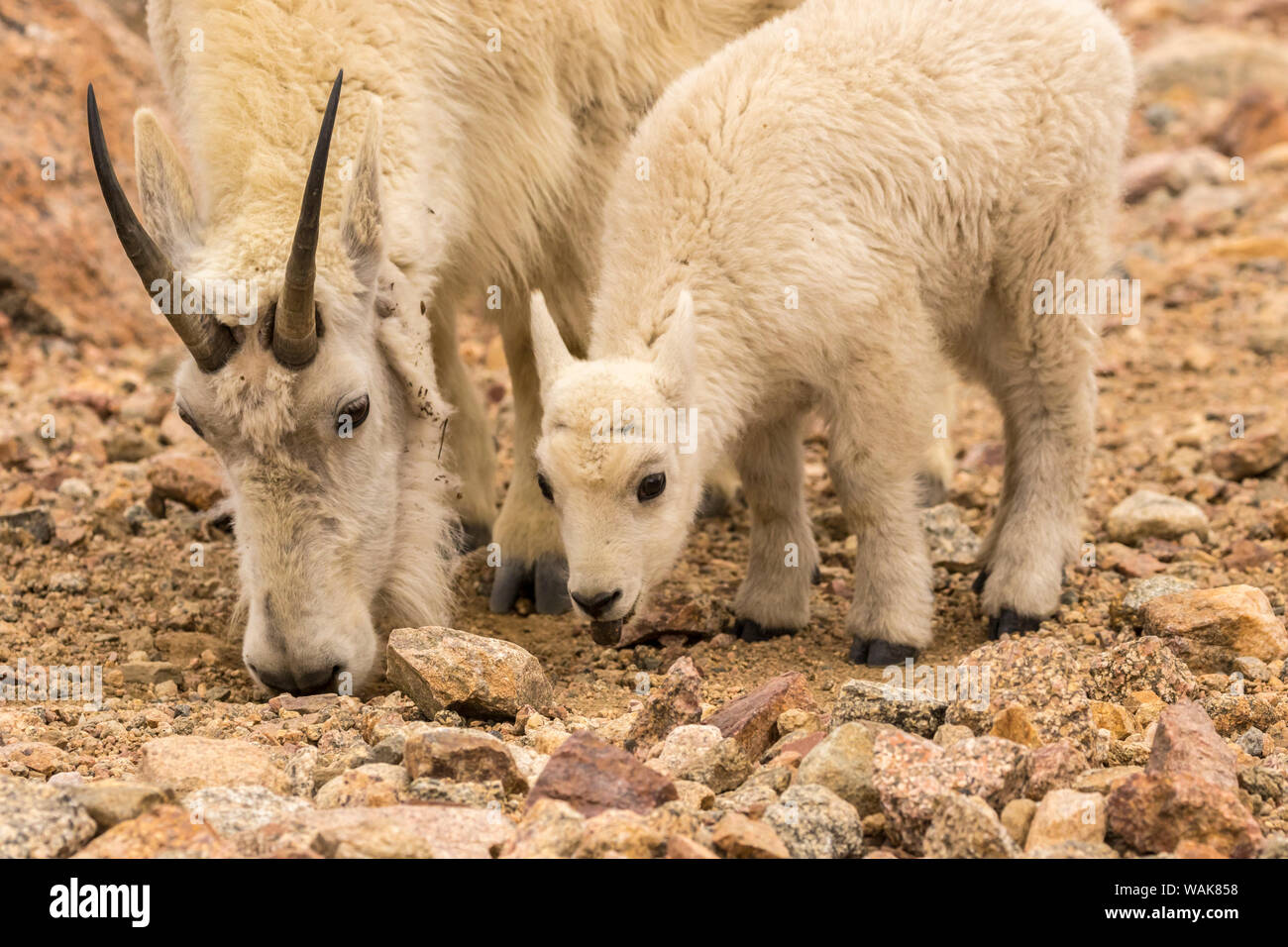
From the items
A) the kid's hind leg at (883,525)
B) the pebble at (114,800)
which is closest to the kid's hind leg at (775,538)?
the kid's hind leg at (883,525)

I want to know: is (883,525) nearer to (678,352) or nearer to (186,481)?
(678,352)

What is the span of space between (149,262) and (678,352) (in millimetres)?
1926

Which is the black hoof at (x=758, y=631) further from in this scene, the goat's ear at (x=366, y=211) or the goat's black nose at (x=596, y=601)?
the goat's ear at (x=366, y=211)

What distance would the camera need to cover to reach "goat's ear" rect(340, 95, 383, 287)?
549 centimetres

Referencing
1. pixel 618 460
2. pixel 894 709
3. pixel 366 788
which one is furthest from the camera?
pixel 618 460

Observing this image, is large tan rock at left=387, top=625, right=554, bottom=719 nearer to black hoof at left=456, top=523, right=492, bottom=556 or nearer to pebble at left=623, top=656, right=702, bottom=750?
pebble at left=623, top=656, right=702, bottom=750

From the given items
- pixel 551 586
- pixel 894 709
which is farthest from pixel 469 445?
pixel 894 709

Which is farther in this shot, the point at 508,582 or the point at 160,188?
the point at 508,582

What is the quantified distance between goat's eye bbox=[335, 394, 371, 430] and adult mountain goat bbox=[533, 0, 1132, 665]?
706 millimetres

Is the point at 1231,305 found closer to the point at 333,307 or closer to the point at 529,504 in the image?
the point at 529,504

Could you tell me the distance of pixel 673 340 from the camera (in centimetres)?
554

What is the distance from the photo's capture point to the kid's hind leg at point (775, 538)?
6.75 metres

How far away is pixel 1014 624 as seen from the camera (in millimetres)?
6629

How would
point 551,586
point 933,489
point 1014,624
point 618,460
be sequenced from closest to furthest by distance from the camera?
point 618,460
point 1014,624
point 551,586
point 933,489
